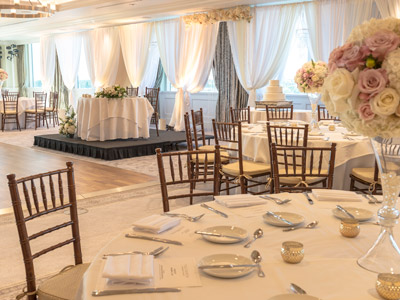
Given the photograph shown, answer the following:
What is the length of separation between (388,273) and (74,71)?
49.7 feet

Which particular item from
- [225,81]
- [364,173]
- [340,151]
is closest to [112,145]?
[225,81]

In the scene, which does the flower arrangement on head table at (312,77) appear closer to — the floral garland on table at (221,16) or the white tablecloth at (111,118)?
the white tablecloth at (111,118)

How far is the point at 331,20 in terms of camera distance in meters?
8.75

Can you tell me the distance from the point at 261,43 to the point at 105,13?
4.18m

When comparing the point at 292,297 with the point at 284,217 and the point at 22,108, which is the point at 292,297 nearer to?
the point at 284,217

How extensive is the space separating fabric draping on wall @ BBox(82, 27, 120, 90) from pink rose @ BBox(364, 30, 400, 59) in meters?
12.8

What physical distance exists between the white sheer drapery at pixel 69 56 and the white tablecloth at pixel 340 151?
11232 millimetres

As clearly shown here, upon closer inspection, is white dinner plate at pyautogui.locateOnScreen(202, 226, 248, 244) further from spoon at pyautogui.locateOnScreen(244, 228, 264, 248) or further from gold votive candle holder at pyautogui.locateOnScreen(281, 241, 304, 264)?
gold votive candle holder at pyautogui.locateOnScreen(281, 241, 304, 264)

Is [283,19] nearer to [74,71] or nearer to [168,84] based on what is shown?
[168,84]

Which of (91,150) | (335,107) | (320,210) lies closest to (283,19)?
(91,150)

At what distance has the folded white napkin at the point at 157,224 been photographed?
2018mm

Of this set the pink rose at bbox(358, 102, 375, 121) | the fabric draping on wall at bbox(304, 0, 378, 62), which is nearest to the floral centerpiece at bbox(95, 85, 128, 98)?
the fabric draping on wall at bbox(304, 0, 378, 62)

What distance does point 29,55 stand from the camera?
18484mm

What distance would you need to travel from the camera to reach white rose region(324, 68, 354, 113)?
1.53 metres
